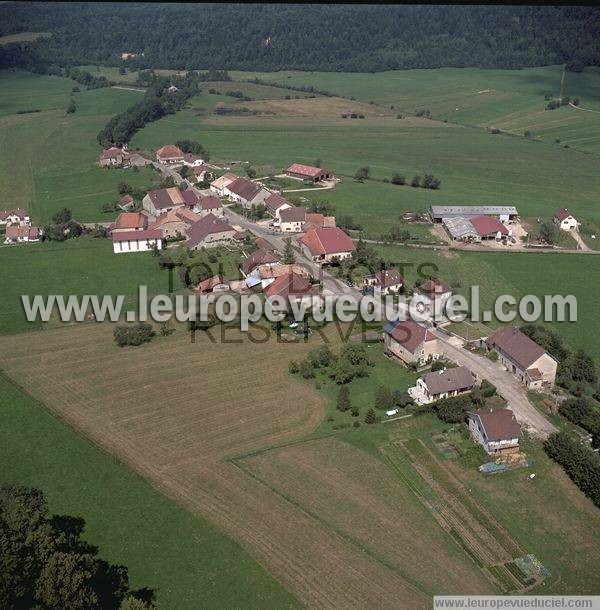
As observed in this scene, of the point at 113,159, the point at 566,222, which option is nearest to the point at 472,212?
the point at 566,222

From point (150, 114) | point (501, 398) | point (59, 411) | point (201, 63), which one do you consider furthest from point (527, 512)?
point (201, 63)

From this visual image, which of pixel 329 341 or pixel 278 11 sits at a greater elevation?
pixel 278 11

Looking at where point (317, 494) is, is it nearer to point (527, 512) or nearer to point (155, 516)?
point (155, 516)

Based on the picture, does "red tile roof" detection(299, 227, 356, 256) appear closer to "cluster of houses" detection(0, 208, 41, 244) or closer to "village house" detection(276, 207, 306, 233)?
"village house" detection(276, 207, 306, 233)

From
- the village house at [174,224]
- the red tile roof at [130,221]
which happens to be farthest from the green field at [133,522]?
the red tile roof at [130,221]

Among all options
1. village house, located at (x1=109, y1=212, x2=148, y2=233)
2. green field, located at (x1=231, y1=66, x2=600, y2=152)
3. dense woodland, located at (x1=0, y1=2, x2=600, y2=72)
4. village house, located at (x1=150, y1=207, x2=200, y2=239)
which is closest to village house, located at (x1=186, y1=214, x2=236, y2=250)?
village house, located at (x1=150, y1=207, x2=200, y2=239)

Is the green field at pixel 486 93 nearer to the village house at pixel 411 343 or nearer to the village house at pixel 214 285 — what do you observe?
the village house at pixel 214 285

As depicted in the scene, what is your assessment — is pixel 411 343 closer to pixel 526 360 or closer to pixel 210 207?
pixel 526 360
